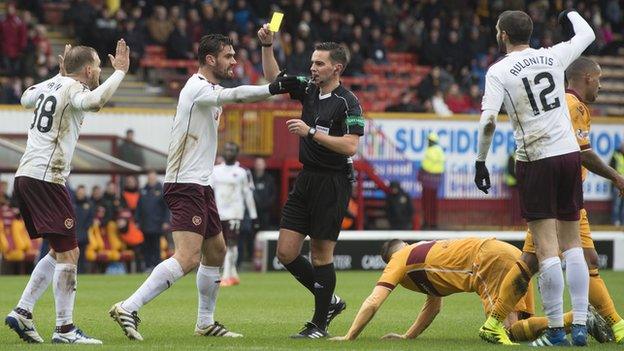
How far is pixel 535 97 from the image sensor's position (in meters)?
10.0

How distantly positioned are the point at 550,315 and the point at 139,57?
69.1 feet

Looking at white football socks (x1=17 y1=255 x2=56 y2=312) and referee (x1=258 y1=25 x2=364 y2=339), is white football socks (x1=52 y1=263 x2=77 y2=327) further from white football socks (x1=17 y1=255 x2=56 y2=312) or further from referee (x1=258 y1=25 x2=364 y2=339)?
referee (x1=258 y1=25 x2=364 y2=339)

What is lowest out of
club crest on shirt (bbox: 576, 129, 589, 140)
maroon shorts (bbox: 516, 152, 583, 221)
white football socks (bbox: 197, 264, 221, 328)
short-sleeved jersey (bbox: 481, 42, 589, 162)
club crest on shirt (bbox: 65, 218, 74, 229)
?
white football socks (bbox: 197, 264, 221, 328)

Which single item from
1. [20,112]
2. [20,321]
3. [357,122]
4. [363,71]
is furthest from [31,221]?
[363,71]

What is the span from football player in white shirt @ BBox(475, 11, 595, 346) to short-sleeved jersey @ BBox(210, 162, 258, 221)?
10745 mm

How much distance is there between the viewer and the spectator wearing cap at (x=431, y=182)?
28.6m

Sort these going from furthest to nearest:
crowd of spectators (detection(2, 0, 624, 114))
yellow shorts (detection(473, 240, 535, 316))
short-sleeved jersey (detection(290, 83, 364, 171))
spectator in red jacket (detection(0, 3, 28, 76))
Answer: crowd of spectators (detection(2, 0, 624, 114)) < spectator in red jacket (detection(0, 3, 28, 76)) < short-sleeved jersey (detection(290, 83, 364, 171)) < yellow shorts (detection(473, 240, 535, 316))

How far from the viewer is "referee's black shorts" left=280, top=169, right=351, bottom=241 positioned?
11.1 m

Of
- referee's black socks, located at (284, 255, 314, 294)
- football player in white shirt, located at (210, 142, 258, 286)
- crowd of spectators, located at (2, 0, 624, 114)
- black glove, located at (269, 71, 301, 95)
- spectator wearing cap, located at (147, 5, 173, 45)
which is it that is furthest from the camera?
spectator wearing cap, located at (147, 5, 173, 45)

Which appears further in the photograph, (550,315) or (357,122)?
(357,122)

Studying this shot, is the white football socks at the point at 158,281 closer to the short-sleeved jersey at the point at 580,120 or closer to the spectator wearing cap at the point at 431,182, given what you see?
the short-sleeved jersey at the point at 580,120

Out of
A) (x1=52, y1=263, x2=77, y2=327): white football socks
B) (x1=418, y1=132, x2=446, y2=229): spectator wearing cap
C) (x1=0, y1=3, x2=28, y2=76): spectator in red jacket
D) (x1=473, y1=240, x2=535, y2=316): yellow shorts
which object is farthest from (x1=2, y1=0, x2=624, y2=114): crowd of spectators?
(x1=473, y1=240, x2=535, y2=316): yellow shorts

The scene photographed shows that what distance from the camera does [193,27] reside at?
3102 cm

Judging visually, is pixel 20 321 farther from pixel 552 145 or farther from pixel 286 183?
pixel 286 183
